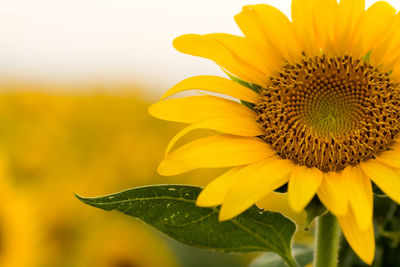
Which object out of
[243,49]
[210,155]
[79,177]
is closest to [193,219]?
[210,155]

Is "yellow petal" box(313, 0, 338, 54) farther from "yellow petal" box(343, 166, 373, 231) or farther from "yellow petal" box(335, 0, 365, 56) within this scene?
"yellow petal" box(343, 166, 373, 231)

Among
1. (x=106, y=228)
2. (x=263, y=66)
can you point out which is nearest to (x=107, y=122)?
(x=106, y=228)

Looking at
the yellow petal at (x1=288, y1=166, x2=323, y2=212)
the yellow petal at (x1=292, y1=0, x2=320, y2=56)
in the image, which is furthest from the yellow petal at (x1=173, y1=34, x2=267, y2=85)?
the yellow petal at (x1=288, y1=166, x2=323, y2=212)

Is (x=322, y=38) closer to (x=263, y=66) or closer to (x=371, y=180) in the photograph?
(x=263, y=66)

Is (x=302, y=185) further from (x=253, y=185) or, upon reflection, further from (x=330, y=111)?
(x=330, y=111)

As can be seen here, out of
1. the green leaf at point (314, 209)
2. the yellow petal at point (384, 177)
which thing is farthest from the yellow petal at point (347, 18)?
the green leaf at point (314, 209)

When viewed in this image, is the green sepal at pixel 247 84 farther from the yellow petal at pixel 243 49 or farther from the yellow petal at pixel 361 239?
the yellow petal at pixel 361 239

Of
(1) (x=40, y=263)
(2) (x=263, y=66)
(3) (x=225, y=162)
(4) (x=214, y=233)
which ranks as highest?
(2) (x=263, y=66)
